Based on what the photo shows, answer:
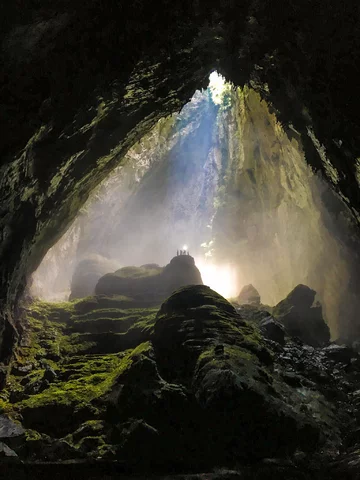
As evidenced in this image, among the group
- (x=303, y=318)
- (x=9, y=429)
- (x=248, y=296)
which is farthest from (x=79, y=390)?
(x=248, y=296)

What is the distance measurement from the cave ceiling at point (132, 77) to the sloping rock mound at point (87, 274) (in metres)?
15.2

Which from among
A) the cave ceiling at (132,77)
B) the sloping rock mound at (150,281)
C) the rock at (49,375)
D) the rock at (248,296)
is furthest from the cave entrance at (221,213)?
the rock at (49,375)

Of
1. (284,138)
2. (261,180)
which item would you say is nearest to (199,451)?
(284,138)

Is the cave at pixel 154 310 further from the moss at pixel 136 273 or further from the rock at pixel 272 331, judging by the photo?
the moss at pixel 136 273

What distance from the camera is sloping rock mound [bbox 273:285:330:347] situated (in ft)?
56.3

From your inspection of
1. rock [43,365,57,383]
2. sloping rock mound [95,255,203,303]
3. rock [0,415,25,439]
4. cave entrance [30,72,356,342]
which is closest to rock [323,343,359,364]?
cave entrance [30,72,356,342]

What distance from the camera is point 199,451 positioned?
19.9 feet

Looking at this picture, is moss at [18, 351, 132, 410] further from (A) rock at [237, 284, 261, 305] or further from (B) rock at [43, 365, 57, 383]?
(A) rock at [237, 284, 261, 305]

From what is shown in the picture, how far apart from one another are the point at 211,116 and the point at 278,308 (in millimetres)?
28824

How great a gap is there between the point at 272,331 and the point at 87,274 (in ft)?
61.8

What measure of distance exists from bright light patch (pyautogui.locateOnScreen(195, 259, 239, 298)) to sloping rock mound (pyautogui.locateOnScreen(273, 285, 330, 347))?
20.0 m

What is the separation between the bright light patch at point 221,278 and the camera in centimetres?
4036

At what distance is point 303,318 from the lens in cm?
1803

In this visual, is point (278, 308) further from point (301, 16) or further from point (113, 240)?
point (113, 240)
